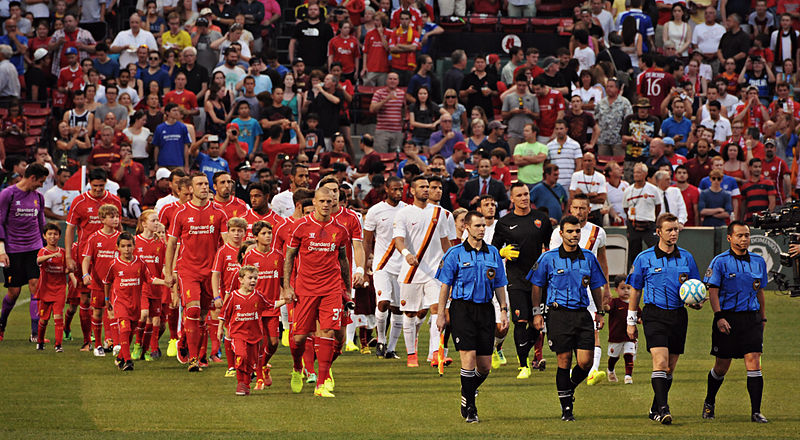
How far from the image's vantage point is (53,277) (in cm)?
1753

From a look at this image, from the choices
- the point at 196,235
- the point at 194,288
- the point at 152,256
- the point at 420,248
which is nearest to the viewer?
→ the point at 194,288

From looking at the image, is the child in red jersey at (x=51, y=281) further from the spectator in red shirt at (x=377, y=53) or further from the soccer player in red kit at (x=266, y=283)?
the spectator in red shirt at (x=377, y=53)

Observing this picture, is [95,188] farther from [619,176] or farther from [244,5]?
[244,5]

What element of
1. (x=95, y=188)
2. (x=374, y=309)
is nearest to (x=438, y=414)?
(x=374, y=309)

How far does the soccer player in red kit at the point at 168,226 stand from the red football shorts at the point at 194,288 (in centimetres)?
68

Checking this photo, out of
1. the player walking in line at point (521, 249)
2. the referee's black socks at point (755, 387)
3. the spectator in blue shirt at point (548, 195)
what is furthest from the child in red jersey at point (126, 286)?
the spectator in blue shirt at point (548, 195)

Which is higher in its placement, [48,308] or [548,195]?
[548,195]

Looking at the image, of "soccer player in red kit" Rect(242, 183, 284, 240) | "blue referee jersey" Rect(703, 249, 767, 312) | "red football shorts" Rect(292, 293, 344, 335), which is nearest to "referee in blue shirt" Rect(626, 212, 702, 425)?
"blue referee jersey" Rect(703, 249, 767, 312)

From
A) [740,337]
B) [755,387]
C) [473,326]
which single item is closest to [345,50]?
[473,326]

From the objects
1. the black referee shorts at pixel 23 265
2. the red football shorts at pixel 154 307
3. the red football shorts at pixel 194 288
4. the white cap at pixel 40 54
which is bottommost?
the red football shorts at pixel 154 307

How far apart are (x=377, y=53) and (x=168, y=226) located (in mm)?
12335

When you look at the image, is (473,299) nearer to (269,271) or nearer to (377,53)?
(269,271)

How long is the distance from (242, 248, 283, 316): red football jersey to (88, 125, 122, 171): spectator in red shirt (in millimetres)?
10126

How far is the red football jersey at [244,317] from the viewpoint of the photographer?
13.2 m
